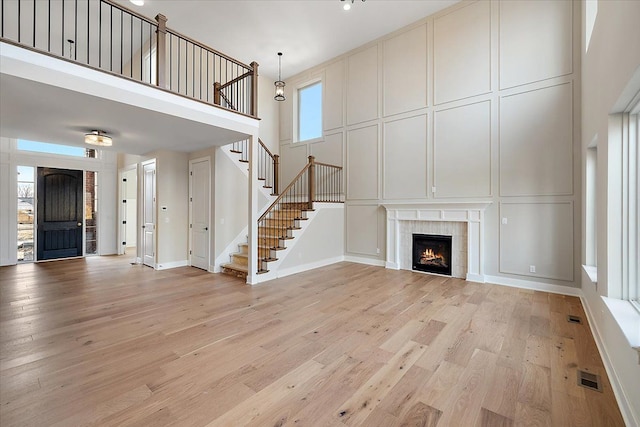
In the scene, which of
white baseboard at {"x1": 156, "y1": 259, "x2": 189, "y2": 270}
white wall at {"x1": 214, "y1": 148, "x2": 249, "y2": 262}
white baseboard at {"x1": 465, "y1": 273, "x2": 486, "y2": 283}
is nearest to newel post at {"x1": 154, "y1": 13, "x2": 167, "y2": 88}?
white wall at {"x1": 214, "y1": 148, "x2": 249, "y2": 262}

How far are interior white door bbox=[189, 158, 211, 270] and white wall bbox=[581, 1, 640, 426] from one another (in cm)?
603

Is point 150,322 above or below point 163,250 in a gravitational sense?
below

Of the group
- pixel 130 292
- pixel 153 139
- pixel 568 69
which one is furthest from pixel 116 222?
pixel 568 69

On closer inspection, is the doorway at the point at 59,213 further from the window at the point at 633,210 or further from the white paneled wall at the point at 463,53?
the window at the point at 633,210

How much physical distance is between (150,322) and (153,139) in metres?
3.56

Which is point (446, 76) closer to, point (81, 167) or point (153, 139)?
point (153, 139)

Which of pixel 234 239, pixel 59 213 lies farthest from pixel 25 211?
pixel 234 239

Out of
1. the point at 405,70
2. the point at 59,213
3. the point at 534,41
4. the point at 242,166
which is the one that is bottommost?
the point at 59,213

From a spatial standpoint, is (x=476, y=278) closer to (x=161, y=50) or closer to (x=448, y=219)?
(x=448, y=219)

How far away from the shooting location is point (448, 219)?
5.43 metres

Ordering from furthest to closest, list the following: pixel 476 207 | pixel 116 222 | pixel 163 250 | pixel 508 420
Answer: pixel 116 222 < pixel 163 250 < pixel 476 207 < pixel 508 420

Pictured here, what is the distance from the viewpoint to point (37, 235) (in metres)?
7.04

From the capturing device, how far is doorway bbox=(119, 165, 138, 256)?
8.41 m

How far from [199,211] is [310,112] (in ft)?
13.6
